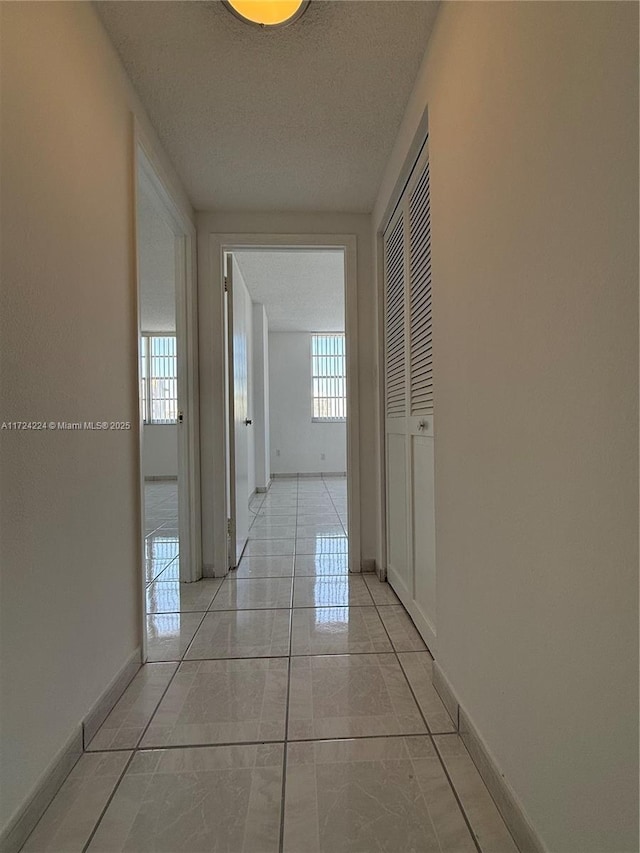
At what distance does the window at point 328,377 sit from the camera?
8281mm

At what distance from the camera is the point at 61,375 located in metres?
1.19

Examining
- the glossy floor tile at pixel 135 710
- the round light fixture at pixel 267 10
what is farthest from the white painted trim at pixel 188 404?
the round light fixture at pixel 267 10

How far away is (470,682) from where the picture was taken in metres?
1.21

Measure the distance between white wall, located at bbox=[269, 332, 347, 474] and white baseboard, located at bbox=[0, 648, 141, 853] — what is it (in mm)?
6645

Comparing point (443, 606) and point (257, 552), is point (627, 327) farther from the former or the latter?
point (257, 552)

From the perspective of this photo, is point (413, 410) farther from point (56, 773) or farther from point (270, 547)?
point (270, 547)

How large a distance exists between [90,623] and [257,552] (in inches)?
78.2

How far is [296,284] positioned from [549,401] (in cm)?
443

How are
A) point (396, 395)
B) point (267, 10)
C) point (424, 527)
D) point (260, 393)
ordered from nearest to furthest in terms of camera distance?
point (267, 10) < point (424, 527) < point (396, 395) < point (260, 393)

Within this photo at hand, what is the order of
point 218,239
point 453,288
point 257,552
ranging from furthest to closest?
point 257,552 < point 218,239 < point 453,288

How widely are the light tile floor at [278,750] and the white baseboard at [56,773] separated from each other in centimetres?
3

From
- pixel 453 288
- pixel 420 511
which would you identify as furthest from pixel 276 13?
pixel 420 511

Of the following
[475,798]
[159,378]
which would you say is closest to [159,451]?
[159,378]

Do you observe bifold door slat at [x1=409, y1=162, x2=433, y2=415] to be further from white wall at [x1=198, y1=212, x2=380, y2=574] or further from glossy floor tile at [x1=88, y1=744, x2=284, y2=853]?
glossy floor tile at [x1=88, y1=744, x2=284, y2=853]
